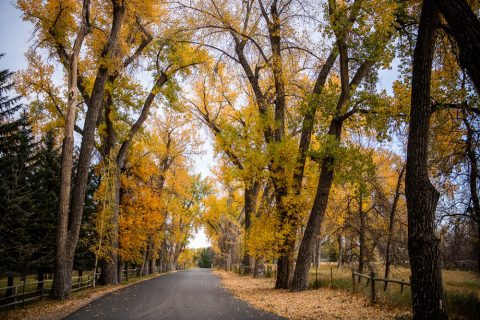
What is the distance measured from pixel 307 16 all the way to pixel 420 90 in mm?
9489

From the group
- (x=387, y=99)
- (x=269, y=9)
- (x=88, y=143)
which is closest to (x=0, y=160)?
(x=88, y=143)

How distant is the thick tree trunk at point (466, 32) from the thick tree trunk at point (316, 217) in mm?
8624

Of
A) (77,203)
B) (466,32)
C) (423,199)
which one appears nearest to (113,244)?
(77,203)

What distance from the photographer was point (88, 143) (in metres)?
14.4

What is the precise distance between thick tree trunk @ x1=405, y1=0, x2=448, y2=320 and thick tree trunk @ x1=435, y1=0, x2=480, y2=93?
118 cm

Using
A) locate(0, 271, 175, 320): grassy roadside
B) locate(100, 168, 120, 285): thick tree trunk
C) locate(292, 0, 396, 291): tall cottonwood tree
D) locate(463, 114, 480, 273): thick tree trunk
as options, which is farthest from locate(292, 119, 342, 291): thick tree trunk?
locate(100, 168, 120, 285): thick tree trunk

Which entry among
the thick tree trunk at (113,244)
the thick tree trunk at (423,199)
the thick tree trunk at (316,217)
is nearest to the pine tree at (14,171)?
the thick tree trunk at (113,244)

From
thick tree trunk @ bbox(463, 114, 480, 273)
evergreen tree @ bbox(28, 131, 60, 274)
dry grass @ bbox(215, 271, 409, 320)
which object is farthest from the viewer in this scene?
evergreen tree @ bbox(28, 131, 60, 274)

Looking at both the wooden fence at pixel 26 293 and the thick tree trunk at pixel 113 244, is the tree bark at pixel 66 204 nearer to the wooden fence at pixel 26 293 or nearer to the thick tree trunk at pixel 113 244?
the wooden fence at pixel 26 293

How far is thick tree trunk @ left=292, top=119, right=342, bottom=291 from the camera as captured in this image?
45.5ft

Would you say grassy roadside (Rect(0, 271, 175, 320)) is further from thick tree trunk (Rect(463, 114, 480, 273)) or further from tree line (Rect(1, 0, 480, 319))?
thick tree trunk (Rect(463, 114, 480, 273))

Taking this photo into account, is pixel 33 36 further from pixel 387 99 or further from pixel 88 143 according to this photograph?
pixel 387 99

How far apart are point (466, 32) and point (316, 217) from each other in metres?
9.98

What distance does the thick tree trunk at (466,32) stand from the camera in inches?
191
